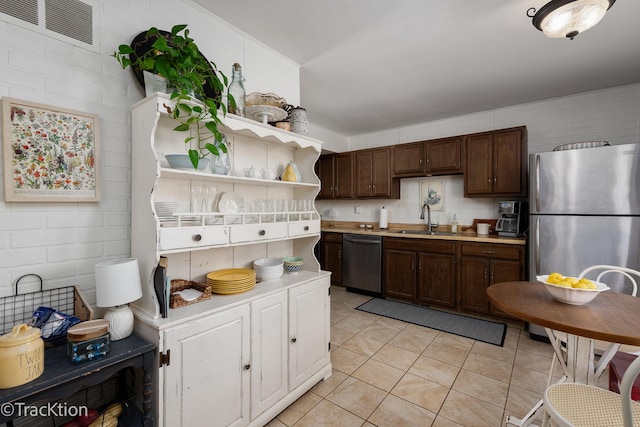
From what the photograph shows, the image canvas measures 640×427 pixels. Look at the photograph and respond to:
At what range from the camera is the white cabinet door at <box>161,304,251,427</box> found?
1.27m

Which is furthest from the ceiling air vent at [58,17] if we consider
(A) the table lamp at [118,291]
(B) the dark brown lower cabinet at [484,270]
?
(B) the dark brown lower cabinet at [484,270]

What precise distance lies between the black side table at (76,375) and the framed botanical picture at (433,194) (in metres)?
3.95

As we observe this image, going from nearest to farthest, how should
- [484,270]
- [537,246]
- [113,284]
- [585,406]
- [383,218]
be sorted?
[585,406] < [113,284] < [537,246] < [484,270] < [383,218]

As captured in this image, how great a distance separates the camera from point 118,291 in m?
1.20

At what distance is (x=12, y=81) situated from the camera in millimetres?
1201

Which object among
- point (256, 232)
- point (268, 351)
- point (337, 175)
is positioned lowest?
point (268, 351)

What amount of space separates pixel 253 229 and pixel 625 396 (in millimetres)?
1707

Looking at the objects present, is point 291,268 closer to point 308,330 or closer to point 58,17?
point 308,330

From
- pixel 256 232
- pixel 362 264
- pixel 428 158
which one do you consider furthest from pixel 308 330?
pixel 428 158

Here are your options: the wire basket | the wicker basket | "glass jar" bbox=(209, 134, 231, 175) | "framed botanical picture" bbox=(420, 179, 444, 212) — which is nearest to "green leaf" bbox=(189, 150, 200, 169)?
"glass jar" bbox=(209, 134, 231, 175)

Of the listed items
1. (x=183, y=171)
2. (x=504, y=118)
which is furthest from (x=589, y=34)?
(x=183, y=171)

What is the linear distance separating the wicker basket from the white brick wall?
1.03ft

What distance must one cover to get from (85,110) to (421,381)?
2783mm

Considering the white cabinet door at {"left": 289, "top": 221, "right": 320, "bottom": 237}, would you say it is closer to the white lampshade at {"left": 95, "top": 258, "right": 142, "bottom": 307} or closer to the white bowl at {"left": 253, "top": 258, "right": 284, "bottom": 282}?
the white bowl at {"left": 253, "top": 258, "right": 284, "bottom": 282}
